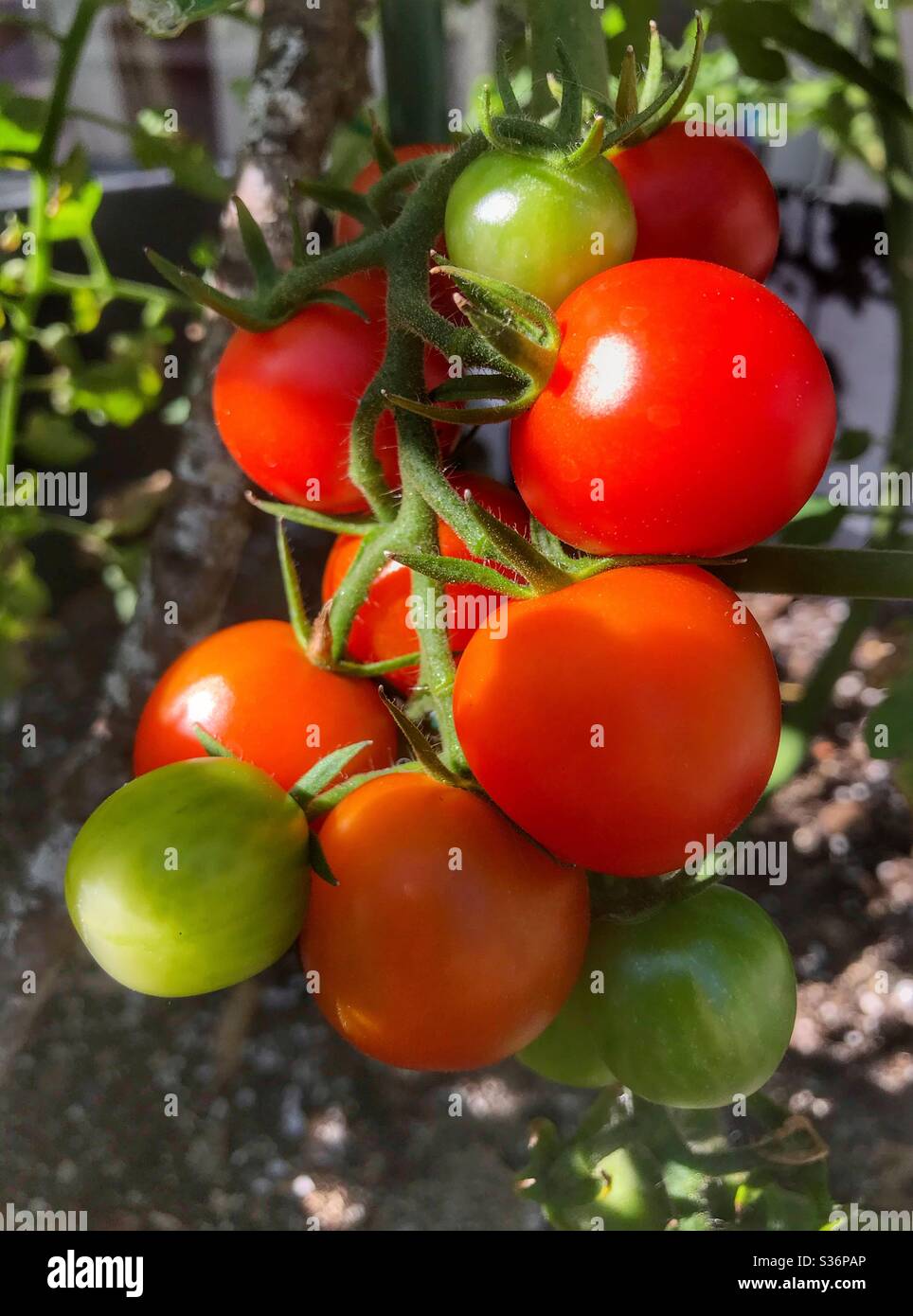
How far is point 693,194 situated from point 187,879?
0.34m

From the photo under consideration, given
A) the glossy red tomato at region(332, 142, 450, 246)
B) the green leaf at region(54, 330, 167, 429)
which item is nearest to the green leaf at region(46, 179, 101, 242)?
the green leaf at region(54, 330, 167, 429)

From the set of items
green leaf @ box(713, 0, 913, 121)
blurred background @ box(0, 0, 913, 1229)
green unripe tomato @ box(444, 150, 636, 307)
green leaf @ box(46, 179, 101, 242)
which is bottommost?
blurred background @ box(0, 0, 913, 1229)

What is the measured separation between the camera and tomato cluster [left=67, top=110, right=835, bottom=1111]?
0.33 metres

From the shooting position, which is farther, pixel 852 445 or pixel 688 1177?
pixel 852 445

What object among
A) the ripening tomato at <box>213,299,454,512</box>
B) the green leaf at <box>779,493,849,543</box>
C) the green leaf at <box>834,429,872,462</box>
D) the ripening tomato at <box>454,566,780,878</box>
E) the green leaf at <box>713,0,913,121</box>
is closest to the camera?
the ripening tomato at <box>454,566,780,878</box>

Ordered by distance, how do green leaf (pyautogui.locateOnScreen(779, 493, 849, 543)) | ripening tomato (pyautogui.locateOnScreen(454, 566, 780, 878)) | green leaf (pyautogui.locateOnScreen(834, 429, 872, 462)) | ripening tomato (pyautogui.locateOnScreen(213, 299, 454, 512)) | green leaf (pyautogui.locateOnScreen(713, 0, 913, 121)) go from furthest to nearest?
green leaf (pyautogui.locateOnScreen(834, 429, 872, 462)), green leaf (pyautogui.locateOnScreen(779, 493, 849, 543)), green leaf (pyautogui.locateOnScreen(713, 0, 913, 121)), ripening tomato (pyautogui.locateOnScreen(213, 299, 454, 512)), ripening tomato (pyautogui.locateOnScreen(454, 566, 780, 878))

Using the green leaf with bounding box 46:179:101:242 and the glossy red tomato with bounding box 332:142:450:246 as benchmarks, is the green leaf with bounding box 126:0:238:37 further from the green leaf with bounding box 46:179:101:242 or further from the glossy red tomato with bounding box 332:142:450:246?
the green leaf with bounding box 46:179:101:242

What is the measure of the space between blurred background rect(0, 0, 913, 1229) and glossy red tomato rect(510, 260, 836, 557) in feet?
1.03

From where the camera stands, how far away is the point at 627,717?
1.08ft

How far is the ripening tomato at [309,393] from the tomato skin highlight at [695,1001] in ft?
0.78

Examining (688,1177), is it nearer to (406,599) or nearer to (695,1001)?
(695,1001)

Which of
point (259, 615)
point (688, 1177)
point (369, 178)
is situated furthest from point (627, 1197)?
point (259, 615)

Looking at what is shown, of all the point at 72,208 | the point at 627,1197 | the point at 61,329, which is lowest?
the point at 627,1197
